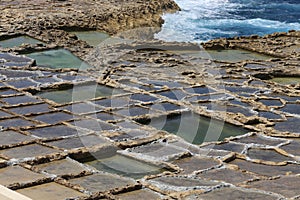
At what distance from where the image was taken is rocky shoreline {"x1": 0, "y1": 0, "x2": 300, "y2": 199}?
5773mm

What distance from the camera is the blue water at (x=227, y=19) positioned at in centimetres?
2291

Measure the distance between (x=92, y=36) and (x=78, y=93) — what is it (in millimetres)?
6356

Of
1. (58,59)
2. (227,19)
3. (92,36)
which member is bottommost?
(227,19)

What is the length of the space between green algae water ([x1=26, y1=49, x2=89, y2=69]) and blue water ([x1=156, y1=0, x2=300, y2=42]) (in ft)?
27.3

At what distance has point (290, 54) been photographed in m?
13.3

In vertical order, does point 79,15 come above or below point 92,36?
above

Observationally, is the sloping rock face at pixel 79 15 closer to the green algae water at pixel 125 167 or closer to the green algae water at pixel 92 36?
the green algae water at pixel 92 36

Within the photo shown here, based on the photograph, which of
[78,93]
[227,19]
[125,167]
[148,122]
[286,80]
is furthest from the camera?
[227,19]

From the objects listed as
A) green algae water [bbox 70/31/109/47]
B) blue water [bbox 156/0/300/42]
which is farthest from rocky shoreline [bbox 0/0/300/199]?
blue water [bbox 156/0/300/42]

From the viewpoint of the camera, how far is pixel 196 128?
777cm

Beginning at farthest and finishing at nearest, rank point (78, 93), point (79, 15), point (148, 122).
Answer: point (79, 15) → point (78, 93) → point (148, 122)

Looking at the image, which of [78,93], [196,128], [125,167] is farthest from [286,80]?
[125,167]

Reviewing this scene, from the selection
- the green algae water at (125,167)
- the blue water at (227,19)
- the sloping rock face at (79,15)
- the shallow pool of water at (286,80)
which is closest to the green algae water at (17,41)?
the sloping rock face at (79,15)

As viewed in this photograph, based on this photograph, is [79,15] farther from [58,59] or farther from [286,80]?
[286,80]
